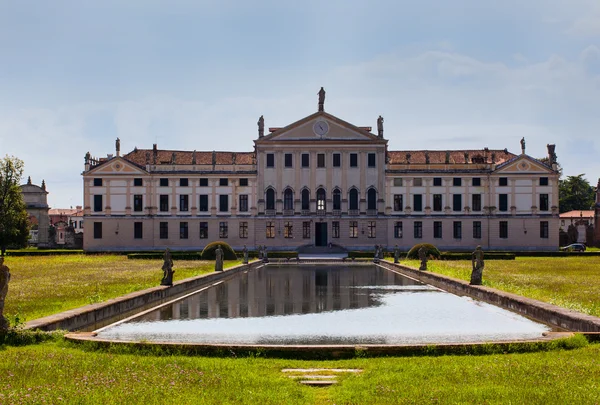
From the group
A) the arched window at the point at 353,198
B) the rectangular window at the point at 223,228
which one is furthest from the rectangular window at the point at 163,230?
the arched window at the point at 353,198

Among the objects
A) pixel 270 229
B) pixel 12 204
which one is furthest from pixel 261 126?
pixel 12 204

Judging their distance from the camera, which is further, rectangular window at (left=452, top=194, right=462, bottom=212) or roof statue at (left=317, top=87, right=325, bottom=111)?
rectangular window at (left=452, top=194, right=462, bottom=212)

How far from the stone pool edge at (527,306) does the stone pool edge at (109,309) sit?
8.52 m

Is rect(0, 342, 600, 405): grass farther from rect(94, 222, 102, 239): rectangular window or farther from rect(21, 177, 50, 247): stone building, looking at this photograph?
rect(21, 177, 50, 247): stone building

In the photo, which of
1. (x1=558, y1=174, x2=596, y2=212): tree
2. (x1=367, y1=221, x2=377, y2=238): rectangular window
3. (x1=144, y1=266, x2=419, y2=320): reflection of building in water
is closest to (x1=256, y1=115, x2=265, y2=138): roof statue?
(x1=367, y1=221, x2=377, y2=238): rectangular window

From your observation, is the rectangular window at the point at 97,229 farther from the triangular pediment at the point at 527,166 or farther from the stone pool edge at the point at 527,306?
the stone pool edge at the point at 527,306

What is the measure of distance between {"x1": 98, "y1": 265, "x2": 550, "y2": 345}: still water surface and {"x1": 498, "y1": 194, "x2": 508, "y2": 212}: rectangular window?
42.1 meters

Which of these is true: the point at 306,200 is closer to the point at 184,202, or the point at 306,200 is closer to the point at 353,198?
the point at 353,198

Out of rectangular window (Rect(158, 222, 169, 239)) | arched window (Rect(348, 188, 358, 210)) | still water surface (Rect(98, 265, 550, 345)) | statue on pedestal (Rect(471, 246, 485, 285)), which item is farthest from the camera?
rectangular window (Rect(158, 222, 169, 239))

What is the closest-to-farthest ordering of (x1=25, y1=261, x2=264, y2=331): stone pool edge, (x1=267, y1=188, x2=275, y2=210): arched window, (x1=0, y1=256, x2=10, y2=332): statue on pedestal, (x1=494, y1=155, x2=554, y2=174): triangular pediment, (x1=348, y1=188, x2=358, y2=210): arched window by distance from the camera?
1. (x1=0, y1=256, x2=10, y2=332): statue on pedestal
2. (x1=25, y1=261, x2=264, y2=331): stone pool edge
3. (x1=494, y1=155, x2=554, y2=174): triangular pediment
4. (x1=348, y1=188, x2=358, y2=210): arched window
5. (x1=267, y1=188, x2=275, y2=210): arched window

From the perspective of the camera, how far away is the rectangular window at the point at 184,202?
6219cm

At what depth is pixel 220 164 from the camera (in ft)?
205

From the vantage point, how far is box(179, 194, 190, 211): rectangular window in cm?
6219

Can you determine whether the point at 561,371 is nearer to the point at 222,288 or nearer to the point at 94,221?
the point at 222,288
